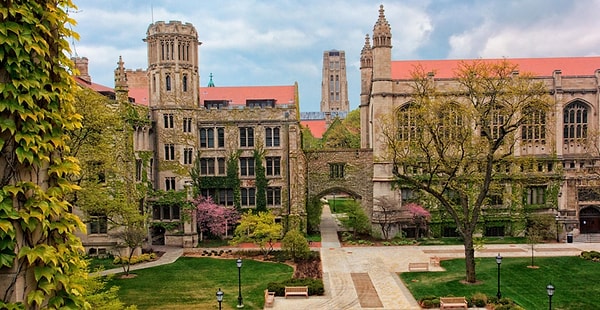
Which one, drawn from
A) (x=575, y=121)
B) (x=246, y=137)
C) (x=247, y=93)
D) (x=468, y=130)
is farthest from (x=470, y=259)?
(x=247, y=93)

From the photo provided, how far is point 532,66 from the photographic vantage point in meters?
45.2

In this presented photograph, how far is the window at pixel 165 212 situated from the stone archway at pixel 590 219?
36800 mm

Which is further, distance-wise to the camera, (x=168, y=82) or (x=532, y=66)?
(x=532, y=66)

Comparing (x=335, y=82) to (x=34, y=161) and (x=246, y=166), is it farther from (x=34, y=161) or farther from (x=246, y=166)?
(x=34, y=161)

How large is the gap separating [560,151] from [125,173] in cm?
3779

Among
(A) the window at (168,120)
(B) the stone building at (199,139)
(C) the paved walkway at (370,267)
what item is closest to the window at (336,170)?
(B) the stone building at (199,139)

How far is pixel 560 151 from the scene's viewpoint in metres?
42.4

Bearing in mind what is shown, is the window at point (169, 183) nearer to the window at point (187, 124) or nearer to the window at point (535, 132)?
the window at point (187, 124)

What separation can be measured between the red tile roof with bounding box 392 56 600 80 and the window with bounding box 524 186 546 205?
10784mm

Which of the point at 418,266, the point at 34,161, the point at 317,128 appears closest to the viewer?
the point at 34,161

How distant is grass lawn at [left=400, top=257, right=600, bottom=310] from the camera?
78.4ft

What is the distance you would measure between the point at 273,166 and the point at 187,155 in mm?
7780

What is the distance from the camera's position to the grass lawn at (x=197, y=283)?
79.8 ft

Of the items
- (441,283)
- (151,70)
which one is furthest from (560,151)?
(151,70)
